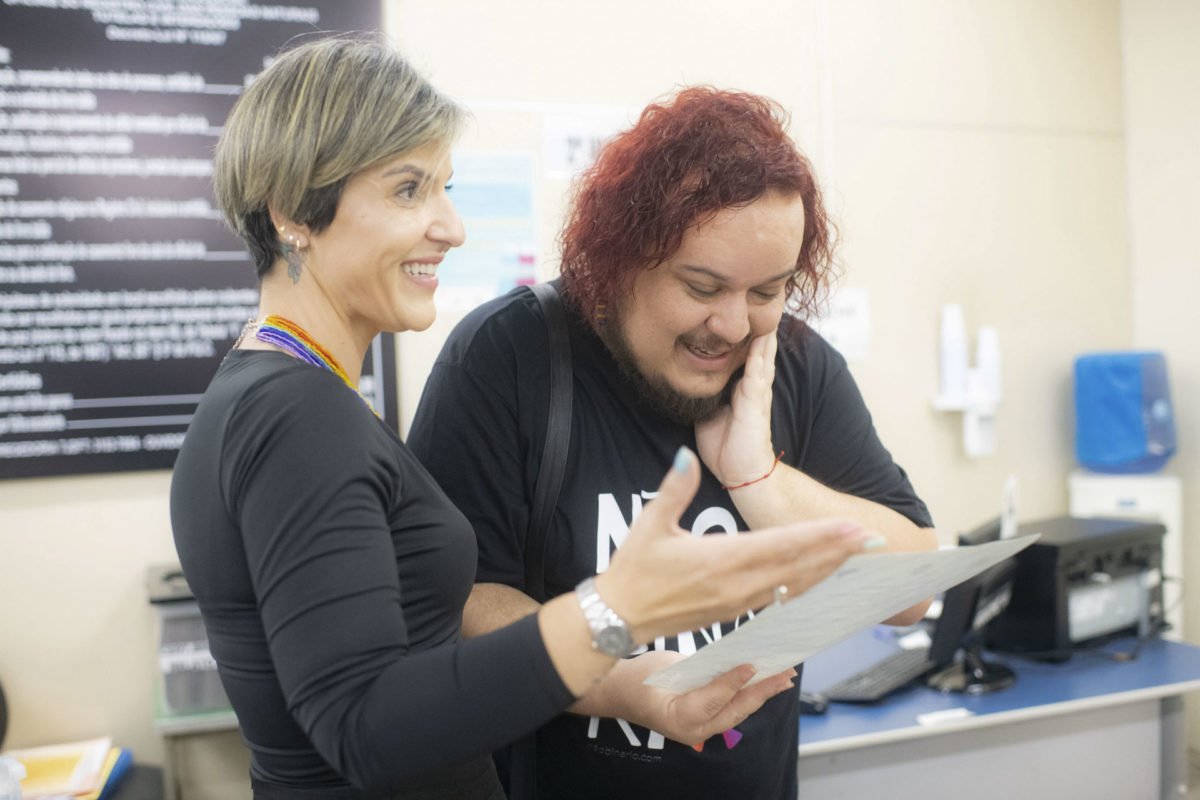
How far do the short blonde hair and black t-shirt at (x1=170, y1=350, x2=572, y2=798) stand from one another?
152mm

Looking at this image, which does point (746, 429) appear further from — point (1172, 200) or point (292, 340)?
point (1172, 200)

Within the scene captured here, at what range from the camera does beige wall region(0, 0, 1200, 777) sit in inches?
97.0

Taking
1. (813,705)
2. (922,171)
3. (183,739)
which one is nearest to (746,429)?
(813,705)

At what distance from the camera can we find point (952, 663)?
2215mm

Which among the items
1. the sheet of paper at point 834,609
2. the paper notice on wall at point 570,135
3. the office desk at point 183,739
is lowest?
the office desk at point 183,739

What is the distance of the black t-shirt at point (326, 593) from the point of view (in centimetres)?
66

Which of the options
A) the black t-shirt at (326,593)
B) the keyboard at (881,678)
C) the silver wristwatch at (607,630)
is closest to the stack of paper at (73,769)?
the black t-shirt at (326,593)

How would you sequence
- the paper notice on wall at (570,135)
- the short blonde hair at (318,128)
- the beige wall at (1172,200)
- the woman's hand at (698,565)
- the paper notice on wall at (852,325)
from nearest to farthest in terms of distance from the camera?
the woman's hand at (698,565)
the short blonde hair at (318,128)
the paper notice on wall at (570,135)
the paper notice on wall at (852,325)
the beige wall at (1172,200)

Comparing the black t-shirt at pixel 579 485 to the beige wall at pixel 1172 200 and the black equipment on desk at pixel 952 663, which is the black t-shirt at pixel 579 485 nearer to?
the black equipment on desk at pixel 952 663

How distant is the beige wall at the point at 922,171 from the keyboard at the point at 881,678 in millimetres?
864

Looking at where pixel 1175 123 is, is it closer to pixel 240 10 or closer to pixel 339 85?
pixel 240 10

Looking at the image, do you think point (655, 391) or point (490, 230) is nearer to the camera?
point (655, 391)

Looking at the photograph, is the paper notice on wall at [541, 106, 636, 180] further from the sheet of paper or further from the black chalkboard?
the sheet of paper

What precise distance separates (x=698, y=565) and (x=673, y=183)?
63cm
